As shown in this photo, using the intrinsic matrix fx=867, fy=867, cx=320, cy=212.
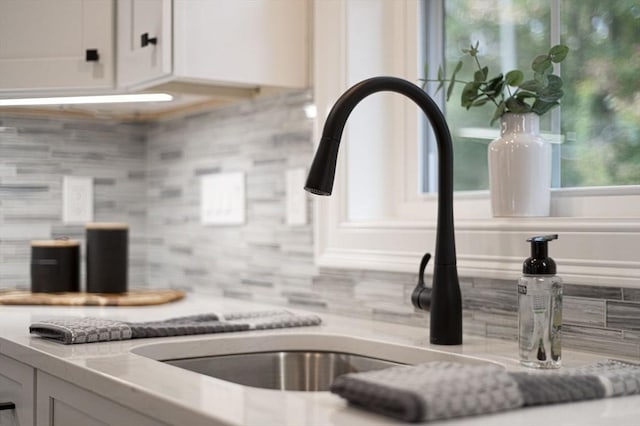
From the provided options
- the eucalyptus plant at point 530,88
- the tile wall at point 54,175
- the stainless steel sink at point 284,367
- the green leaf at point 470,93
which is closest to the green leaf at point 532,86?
the eucalyptus plant at point 530,88

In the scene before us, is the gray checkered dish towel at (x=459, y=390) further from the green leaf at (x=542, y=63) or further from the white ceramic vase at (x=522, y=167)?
the green leaf at (x=542, y=63)

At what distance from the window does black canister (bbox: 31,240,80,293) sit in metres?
1.19

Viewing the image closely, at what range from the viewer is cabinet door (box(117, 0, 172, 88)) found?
6.32 feet

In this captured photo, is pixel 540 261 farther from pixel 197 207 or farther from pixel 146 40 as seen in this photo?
pixel 197 207

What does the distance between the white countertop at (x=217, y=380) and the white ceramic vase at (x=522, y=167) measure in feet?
0.81

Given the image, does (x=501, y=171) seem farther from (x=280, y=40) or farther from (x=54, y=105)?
(x=54, y=105)

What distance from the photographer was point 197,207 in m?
2.61

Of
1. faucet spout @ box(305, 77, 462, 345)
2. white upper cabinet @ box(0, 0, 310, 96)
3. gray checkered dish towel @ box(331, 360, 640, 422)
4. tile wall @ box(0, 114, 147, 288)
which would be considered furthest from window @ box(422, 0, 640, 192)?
tile wall @ box(0, 114, 147, 288)

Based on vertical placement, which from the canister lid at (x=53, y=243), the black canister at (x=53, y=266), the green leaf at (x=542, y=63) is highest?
the green leaf at (x=542, y=63)

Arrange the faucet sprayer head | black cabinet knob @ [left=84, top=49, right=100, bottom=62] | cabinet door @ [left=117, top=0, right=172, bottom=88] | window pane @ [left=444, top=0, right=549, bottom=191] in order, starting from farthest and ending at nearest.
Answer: black cabinet knob @ [left=84, top=49, right=100, bottom=62] → cabinet door @ [left=117, top=0, right=172, bottom=88] → window pane @ [left=444, top=0, right=549, bottom=191] → the faucet sprayer head

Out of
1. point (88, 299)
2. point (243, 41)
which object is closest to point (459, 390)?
point (243, 41)

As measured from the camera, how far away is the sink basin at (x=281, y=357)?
1.54 m

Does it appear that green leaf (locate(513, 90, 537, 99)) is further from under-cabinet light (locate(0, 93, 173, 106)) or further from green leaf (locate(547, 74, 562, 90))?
under-cabinet light (locate(0, 93, 173, 106))

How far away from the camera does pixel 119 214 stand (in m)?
2.80
